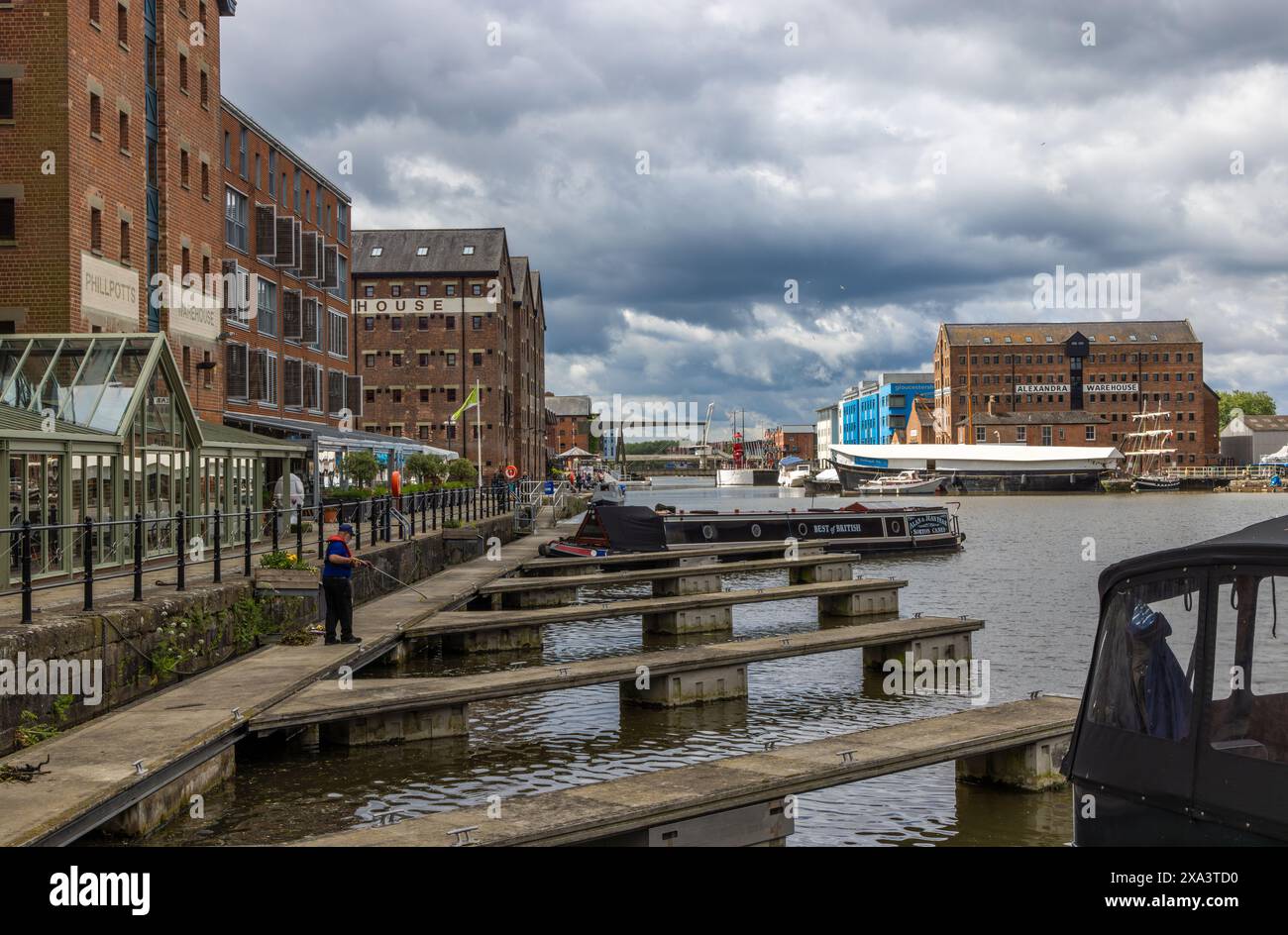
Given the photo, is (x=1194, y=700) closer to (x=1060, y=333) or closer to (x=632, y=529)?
(x=632, y=529)

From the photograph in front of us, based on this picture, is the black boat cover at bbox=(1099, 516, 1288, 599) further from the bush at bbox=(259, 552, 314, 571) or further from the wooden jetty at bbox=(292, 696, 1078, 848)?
the bush at bbox=(259, 552, 314, 571)

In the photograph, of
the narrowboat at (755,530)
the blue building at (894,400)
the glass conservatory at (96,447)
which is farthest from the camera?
the blue building at (894,400)

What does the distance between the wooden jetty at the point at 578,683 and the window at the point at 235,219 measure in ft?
94.2

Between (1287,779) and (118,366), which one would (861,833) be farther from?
(118,366)

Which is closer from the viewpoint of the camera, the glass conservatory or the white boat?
the glass conservatory

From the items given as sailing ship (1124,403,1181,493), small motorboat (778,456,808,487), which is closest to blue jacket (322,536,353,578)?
sailing ship (1124,403,1181,493)

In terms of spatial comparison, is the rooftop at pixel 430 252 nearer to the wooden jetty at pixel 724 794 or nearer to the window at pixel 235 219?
the window at pixel 235 219

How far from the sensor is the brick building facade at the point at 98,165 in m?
25.9

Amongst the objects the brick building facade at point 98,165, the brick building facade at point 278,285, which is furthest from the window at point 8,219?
the brick building facade at point 278,285

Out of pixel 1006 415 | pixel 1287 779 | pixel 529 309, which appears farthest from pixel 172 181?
pixel 1006 415

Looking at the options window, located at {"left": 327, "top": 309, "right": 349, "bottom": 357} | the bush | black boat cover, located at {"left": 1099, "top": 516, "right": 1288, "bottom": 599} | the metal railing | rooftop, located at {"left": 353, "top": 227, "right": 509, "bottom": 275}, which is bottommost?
the bush

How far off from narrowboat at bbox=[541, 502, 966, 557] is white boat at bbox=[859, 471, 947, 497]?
7365 centimetres

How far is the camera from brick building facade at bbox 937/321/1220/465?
156375 millimetres
